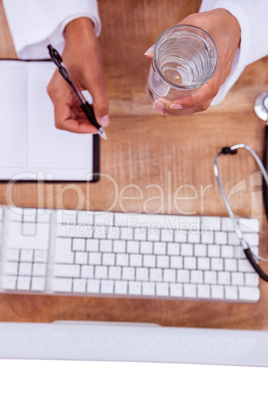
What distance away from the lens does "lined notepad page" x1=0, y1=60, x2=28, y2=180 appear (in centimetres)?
62

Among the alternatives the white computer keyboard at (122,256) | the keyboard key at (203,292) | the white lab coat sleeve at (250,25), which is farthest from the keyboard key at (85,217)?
the white lab coat sleeve at (250,25)

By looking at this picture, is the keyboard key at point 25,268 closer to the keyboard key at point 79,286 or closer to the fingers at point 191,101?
the keyboard key at point 79,286

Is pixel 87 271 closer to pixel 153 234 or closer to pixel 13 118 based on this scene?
pixel 153 234

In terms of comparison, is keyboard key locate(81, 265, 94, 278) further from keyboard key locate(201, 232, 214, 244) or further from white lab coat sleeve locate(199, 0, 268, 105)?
white lab coat sleeve locate(199, 0, 268, 105)

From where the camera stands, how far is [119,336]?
0.50m

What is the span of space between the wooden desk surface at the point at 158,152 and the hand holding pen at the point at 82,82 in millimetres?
49

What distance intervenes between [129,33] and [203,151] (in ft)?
0.80

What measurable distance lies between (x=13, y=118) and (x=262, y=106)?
42cm

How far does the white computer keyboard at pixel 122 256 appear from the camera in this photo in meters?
0.59

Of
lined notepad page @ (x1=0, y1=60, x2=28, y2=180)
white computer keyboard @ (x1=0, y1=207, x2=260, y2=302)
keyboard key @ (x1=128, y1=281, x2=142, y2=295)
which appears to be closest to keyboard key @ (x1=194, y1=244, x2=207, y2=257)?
white computer keyboard @ (x1=0, y1=207, x2=260, y2=302)

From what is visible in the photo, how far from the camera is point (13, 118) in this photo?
62 cm

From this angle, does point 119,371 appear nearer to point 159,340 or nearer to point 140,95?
point 159,340

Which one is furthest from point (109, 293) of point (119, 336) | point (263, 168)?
point (263, 168)

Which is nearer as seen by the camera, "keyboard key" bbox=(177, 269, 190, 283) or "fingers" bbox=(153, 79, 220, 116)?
"fingers" bbox=(153, 79, 220, 116)
